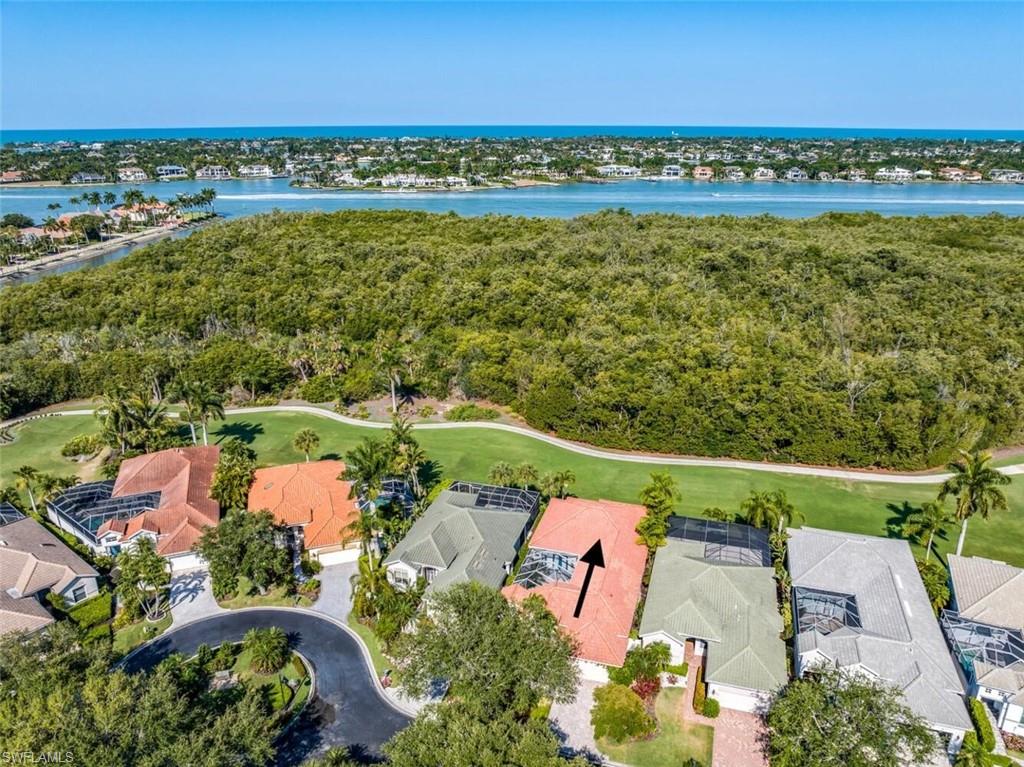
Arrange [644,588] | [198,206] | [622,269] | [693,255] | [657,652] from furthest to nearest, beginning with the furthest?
[198,206]
[693,255]
[622,269]
[644,588]
[657,652]

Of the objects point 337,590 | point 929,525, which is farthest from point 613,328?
point 337,590

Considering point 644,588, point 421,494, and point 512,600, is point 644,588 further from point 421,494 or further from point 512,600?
point 421,494

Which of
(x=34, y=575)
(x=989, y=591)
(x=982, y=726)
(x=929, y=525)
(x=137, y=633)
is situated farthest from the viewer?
(x=929, y=525)

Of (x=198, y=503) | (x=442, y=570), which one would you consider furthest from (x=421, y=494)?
(x=198, y=503)

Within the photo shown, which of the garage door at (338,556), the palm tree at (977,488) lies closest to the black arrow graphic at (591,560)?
the garage door at (338,556)

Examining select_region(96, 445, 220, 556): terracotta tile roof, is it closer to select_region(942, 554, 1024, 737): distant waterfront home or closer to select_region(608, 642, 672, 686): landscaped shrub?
select_region(608, 642, 672, 686): landscaped shrub

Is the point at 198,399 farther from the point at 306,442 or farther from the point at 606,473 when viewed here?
the point at 606,473

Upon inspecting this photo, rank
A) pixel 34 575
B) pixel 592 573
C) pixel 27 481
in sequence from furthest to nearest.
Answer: pixel 27 481 < pixel 34 575 < pixel 592 573
